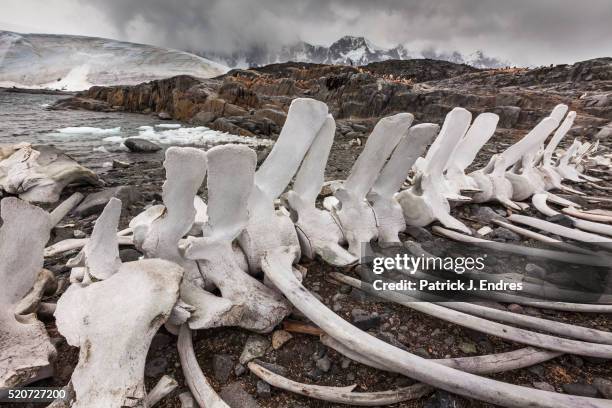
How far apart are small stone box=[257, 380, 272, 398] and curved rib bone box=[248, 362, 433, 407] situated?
4cm

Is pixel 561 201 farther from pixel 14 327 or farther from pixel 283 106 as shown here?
pixel 283 106

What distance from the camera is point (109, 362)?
108 cm

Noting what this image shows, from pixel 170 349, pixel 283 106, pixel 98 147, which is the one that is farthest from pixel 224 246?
pixel 283 106

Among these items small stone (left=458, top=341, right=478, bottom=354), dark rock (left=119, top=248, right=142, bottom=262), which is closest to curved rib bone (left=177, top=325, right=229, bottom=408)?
dark rock (left=119, top=248, right=142, bottom=262)

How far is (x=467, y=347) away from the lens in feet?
4.98

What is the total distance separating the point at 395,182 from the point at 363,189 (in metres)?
0.27

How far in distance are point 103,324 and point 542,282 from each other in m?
2.32

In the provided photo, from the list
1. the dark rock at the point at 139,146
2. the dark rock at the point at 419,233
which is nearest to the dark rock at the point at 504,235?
the dark rock at the point at 419,233

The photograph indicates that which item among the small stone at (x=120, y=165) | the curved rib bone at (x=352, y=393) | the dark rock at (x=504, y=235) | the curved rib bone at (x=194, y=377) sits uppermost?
the dark rock at (x=504, y=235)

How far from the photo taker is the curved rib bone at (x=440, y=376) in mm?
1040

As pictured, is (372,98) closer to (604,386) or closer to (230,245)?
(230,245)

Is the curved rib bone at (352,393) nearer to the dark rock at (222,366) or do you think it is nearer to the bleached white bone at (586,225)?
the dark rock at (222,366)

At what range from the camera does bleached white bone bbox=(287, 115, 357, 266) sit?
6.63ft

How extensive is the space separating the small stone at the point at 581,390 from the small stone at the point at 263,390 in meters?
1.22
